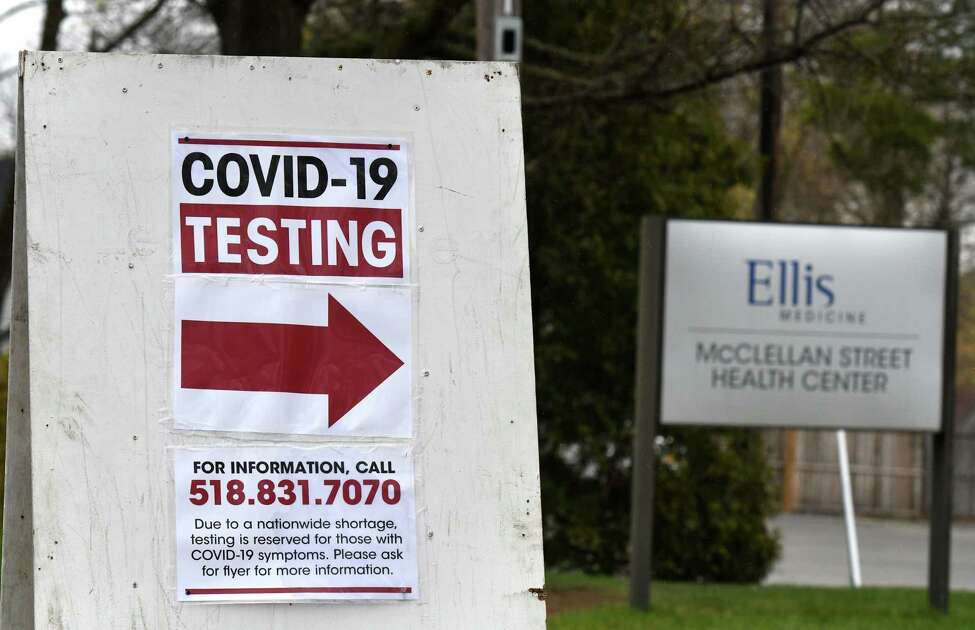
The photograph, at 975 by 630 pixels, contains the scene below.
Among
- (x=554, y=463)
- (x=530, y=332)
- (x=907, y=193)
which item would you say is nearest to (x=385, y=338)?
(x=530, y=332)

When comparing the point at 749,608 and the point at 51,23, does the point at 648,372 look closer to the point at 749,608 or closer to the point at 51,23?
the point at 749,608

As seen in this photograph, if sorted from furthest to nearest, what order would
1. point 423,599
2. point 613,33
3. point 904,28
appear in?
point 613,33, point 904,28, point 423,599

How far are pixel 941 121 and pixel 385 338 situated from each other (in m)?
19.3

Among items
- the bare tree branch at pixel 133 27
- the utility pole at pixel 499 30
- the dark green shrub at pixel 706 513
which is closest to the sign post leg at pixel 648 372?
the utility pole at pixel 499 30

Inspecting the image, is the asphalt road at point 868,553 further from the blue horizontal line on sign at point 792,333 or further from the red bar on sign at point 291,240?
the red bar on sign at point 291,240

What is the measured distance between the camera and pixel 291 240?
3.64 meters

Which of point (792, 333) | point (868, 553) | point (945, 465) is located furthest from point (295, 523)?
point (868, 553)

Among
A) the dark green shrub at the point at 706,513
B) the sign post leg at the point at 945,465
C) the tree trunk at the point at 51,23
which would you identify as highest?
the tree trunk at the point at 51,23

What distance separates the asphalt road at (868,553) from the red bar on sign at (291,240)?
1240 centimetres

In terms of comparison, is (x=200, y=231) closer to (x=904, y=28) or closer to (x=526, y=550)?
(x=526, y=550)

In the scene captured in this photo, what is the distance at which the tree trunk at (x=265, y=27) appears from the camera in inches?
424

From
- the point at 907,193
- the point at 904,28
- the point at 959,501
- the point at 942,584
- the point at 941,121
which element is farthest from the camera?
the point at 959,501

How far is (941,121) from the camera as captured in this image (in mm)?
21375

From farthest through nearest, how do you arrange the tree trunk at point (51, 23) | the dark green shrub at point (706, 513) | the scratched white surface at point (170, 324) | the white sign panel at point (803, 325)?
the dark green shrub at point (706, 513) → the tree trunk at point (51, 23) → the white sign panel at point (803, 325) → the scratched white surface at point (170, 324)
